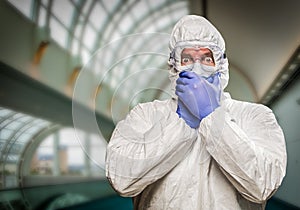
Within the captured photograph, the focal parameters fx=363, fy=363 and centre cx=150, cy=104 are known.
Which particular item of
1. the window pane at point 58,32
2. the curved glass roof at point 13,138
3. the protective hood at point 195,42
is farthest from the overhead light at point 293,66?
the curved glass roof at point 13,138

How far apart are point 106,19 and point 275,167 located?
1818mm

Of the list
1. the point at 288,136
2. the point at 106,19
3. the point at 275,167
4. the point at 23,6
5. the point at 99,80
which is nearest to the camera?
the point at 275,167

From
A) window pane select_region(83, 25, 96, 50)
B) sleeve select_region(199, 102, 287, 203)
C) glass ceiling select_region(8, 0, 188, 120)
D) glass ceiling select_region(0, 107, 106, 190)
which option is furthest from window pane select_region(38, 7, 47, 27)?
sleeve select_region(199, 102, 287, 203)

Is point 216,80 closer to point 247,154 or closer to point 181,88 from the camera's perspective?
point 181,88

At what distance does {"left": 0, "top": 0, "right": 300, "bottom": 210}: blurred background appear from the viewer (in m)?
1.94

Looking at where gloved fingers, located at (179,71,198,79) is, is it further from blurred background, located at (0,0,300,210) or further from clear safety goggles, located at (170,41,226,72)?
blurred background, located at (0,0,300,210)

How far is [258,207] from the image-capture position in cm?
98

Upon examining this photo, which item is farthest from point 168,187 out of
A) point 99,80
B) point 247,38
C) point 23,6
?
point 23,6

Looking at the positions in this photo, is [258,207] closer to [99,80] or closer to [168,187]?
[168,187]

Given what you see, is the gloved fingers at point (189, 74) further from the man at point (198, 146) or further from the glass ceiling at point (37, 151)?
the glass ceiling at point (37, 151)

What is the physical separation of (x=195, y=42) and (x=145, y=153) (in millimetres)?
340

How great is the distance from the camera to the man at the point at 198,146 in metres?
0.84

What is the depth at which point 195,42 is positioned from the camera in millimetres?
987

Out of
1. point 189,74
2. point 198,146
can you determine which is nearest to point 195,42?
point 189,74
